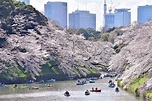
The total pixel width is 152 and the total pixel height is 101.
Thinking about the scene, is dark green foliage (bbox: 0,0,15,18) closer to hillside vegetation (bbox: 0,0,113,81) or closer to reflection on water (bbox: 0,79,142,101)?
hillside vegetation (bbox: 0,0,113,81)

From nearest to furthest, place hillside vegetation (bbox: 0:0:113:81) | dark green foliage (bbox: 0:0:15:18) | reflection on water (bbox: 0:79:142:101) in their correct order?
reflection on water (bbox: 0:79:142:101) → hillside vegetation (bbox: 0:0:113:81) → dark green foliage (bbox: 0:0:15:18)

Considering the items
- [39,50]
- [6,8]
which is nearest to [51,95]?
[39,50]

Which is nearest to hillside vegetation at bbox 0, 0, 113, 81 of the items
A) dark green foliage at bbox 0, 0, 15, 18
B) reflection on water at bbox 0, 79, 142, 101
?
dark green foliage at bbox 0, 0, 15, 18

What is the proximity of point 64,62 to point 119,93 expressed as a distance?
22718 millimetres

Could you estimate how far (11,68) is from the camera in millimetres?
57125

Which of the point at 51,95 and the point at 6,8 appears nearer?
the point at 51,95

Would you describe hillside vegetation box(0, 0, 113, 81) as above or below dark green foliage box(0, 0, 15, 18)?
below

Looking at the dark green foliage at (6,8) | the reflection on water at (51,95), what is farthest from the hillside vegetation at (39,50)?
the reflection on water at (51,95)

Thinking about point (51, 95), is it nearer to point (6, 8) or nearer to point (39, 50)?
point (39, 50)

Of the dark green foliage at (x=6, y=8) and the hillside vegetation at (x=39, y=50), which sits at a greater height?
the dark green foliage at (x=6, y=8)

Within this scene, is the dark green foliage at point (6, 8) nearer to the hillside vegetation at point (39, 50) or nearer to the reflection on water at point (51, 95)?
the hillside vegetation at point (39, 50)

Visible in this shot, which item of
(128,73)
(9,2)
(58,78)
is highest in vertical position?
(9,2)

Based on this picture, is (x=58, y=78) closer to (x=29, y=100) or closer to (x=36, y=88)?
(x=36, y=88)

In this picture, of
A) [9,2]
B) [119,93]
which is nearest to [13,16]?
[9,2]
